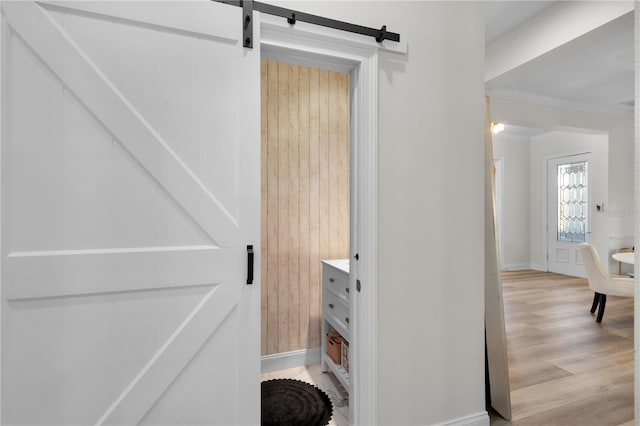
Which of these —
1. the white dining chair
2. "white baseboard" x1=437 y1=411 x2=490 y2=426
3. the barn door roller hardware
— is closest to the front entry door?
the white dining chair

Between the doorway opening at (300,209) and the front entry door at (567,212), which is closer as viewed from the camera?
the doorway opening at (300,209)

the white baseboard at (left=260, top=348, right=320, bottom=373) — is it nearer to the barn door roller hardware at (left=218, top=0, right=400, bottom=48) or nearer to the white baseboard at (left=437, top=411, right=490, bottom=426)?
the white baseboard at (left=437, top=411, right=490, bottom=426)

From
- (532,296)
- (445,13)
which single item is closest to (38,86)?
(445,13)

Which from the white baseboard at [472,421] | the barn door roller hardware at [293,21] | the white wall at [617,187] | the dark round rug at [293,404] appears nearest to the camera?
the barn door roller hardware at [293,21]

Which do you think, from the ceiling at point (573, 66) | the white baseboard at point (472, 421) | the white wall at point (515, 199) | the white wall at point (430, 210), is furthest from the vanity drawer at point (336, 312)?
the white wall at point (515, 199)

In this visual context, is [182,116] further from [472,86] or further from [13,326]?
[472,86]

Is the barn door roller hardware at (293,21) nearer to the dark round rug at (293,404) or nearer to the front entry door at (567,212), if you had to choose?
the dark round rug at (293,404)

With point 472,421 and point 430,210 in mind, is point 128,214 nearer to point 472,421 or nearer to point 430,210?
point 430,210

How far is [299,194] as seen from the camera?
8.90ft

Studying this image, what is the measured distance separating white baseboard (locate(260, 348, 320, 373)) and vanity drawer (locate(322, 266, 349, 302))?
0.61 m

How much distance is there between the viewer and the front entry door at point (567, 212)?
599 cm

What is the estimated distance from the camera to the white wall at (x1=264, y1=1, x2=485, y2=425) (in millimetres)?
1674

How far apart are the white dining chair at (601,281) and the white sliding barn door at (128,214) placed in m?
4.07

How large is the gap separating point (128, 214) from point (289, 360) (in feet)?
6.32
